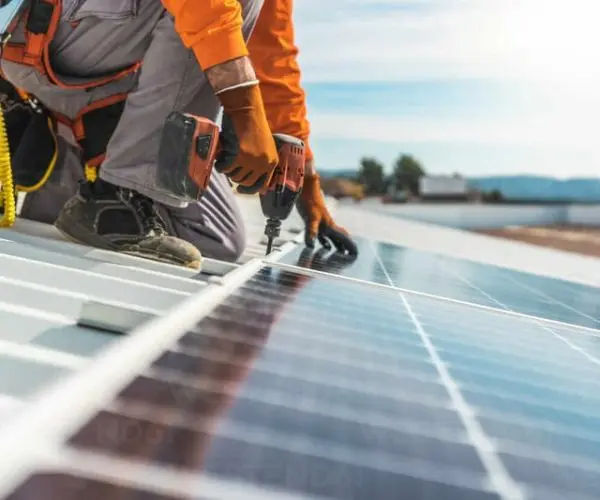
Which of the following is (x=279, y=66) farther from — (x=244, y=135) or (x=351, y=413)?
(x=351, y=413)

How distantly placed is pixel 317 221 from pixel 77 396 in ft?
10.3

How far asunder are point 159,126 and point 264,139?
467 millimetres

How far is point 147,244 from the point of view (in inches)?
106

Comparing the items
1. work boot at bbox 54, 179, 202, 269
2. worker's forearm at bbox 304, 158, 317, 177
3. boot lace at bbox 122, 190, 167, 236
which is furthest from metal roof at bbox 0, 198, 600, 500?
worker's forearm at bbox 304, 158, 317, 177

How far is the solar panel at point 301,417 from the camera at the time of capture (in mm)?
681

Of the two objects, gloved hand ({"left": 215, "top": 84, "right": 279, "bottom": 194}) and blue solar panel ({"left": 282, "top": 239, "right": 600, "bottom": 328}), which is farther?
blue solar panel ({"left": 282, "top": 239, "right": 600, "bottom": 328})

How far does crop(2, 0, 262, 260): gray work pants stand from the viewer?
2.57m

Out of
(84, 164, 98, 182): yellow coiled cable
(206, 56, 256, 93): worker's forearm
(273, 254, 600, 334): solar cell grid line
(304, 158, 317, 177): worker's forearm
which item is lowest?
(273, 254, 600, 334): solar cell grid line

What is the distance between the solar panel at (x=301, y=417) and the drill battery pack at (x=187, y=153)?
25.7 inches

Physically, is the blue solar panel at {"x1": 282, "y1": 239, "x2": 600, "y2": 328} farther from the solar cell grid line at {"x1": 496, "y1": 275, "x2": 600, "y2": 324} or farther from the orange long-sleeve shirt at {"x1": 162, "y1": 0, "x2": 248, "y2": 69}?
the orange long-sleeve shirt at {"x1": 162, "y1": 0, "x2": 248, "y2": 69}

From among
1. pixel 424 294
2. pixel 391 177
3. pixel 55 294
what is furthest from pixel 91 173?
pixel 391 177

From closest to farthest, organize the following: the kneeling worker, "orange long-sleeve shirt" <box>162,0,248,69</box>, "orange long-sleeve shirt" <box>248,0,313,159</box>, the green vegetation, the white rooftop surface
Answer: the white rooftop surface, "orange long-sleeve shirt" <box>162,0,248,69</box>, the kneeling worker, "orange long-sleeve shirt" <box>248,0,313,159</box>, the green vegetation

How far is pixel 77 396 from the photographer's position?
773 mm

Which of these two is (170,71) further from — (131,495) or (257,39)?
(131,495)
